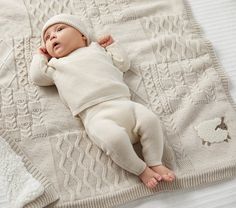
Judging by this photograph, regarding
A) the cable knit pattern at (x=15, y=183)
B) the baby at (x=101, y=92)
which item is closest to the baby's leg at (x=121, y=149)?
the baby at (x=101, y=92)

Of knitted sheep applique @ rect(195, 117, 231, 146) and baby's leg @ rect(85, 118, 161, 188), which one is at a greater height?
baby's leg @ rect(85, 118, 161, 188)

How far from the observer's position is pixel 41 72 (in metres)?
1.19

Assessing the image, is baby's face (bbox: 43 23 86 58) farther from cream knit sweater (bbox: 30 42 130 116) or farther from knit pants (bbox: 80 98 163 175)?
knit pants (bbox: 80 98 163 175)

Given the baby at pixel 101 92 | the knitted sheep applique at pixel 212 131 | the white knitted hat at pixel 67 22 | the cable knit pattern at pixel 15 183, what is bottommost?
the knitted sheep applique at pixel 212 131

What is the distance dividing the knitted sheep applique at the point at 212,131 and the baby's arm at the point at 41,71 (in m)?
0.44

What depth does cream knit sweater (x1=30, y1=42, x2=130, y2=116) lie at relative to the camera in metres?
1.12

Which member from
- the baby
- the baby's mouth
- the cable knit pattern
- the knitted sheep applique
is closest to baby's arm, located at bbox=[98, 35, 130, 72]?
the baby

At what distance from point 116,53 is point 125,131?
11.2 inches

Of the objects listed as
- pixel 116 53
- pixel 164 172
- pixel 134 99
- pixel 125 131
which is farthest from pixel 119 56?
pixel 164 172

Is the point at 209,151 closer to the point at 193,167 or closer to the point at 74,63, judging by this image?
the point at 193,167

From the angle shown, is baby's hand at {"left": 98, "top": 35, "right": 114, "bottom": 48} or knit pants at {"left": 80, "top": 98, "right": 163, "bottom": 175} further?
baby's hand at {"left": 98, "top": 35, "right": 114, "bottom": 48}

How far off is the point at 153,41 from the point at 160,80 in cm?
15

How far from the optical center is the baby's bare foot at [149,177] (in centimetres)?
104

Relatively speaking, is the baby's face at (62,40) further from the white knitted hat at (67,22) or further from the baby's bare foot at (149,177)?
the baby's bare foot at (149,177)
